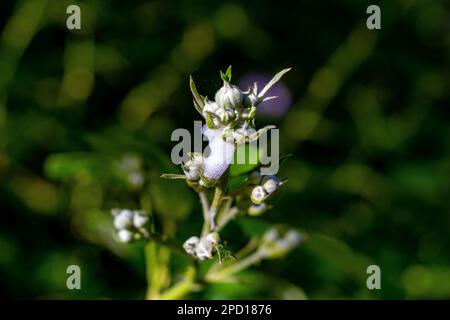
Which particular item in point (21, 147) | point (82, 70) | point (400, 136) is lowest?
point (21, 147)

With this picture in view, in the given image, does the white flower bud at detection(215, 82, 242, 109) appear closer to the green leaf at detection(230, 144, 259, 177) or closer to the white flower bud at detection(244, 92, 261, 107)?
the white flower bud at detection(244, 92, 261, 107)

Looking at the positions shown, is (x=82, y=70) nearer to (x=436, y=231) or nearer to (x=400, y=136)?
(x=400, y=136)

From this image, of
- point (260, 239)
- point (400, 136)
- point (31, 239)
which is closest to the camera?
point (260, 239)

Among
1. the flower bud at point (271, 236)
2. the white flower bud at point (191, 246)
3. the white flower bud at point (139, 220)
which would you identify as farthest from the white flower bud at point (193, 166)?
the flower bud at point (271, 236)

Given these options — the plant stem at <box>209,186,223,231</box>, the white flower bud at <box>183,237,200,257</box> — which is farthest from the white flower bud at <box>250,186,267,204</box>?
the white flower bud at <box>183,237,200,257</box>

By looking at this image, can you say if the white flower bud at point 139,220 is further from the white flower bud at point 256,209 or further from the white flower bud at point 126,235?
the white flower bud at point 256,209

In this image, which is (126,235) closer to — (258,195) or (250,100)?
(258,195)
